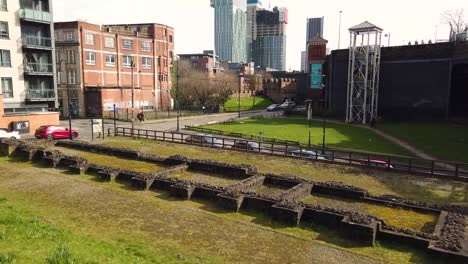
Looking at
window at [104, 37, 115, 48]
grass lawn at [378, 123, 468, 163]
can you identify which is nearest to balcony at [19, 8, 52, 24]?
window at [104, 37, 115, 48]

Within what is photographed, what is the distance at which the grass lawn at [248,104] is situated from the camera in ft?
324

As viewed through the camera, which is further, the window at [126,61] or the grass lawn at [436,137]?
the window at [126,61]

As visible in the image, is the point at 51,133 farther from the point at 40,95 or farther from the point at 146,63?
the point at 146,63

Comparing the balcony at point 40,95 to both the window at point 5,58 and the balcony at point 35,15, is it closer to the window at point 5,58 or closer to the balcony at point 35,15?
the window at point 5,58

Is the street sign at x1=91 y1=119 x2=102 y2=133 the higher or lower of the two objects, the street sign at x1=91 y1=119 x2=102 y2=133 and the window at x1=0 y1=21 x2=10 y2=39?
the lower

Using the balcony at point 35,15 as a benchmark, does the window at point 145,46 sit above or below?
below

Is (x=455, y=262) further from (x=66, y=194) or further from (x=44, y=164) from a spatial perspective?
(x=44, y=164)

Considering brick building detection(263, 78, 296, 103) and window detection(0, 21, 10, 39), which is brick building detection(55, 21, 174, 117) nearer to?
window detection(0, 21, 10, 39)

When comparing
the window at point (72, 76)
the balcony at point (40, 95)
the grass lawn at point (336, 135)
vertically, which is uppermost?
the window at point (72, 76)

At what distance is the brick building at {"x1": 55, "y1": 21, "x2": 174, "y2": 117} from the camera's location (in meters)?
64.9

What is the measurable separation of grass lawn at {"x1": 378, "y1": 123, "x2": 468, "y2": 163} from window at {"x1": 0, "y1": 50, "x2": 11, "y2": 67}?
51.3m

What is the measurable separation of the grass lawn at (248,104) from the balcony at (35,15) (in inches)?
1858

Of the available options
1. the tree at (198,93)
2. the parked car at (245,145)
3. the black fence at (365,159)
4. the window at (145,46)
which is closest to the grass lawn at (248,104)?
the tree at (198,93)

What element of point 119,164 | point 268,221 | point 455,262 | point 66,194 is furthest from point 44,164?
point 455,262
